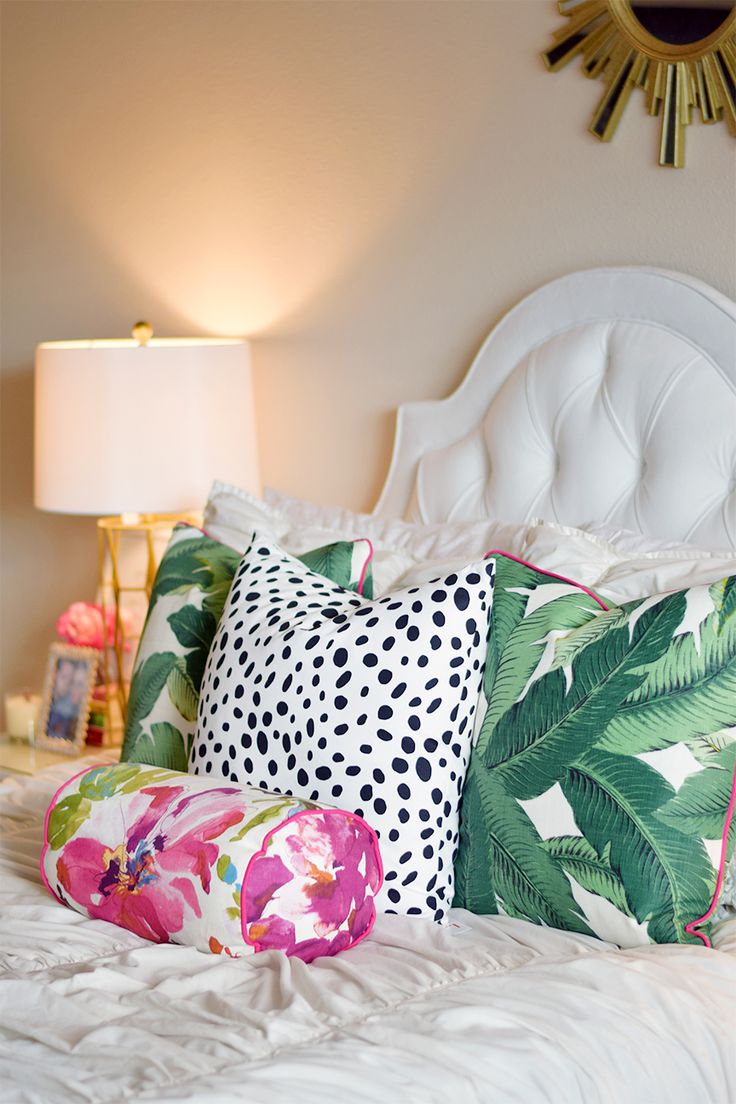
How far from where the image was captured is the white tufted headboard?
1.65 m

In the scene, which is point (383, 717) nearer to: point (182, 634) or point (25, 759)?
point (182, 634)

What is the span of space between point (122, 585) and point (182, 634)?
1142 mm

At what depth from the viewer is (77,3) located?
8.80 feet

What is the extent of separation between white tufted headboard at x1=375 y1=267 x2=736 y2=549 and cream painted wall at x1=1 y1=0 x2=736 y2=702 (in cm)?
9

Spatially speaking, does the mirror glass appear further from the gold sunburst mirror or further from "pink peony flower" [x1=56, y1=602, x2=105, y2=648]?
"pink peony flower" [x1=56, y1=602, x2=105, y2=648]

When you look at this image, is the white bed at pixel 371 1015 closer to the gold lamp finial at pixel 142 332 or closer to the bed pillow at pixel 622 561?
the bed pillow at pixel 622 561

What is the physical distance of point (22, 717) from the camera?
2492 mm

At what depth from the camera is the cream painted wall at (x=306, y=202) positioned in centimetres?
191

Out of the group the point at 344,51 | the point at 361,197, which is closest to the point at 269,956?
the point at 361,197

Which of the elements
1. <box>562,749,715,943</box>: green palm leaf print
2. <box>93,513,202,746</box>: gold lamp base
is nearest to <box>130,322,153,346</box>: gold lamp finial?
<box>93,513,202,746</box>: gold lamp base

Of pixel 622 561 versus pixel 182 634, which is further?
pixel 182 634

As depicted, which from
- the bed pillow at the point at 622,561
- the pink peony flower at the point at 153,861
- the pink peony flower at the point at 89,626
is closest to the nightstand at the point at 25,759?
the pink peony flower at the point at 89,626

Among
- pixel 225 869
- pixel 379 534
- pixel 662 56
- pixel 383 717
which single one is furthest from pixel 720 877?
pixel 662 56

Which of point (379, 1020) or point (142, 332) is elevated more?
point (142, 332)
